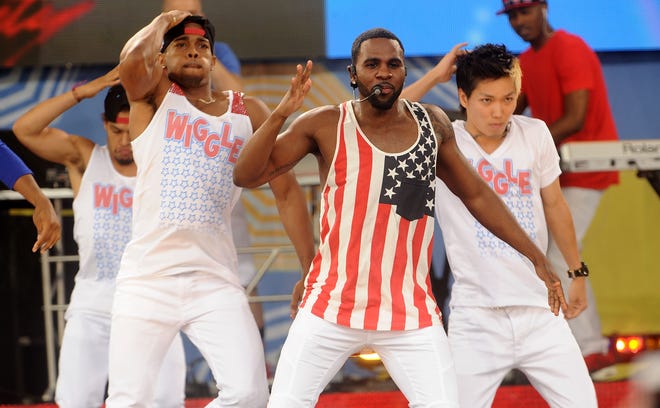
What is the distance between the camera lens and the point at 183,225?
12.7ft

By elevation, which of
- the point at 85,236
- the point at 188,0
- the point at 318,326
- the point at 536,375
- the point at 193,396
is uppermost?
the point at 188,0

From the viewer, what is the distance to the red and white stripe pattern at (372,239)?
11.1ft

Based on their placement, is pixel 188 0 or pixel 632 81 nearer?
pixel 188 0

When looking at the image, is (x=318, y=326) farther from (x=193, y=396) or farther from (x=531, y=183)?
(x=193, y=396)

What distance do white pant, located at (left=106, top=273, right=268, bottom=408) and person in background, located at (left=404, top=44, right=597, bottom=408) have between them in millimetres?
841

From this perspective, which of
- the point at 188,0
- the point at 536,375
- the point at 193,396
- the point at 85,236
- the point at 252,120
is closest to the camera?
the point at 536,375

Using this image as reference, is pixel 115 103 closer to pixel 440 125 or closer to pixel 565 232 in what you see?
pixel 440 125

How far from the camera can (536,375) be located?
385 centimetres

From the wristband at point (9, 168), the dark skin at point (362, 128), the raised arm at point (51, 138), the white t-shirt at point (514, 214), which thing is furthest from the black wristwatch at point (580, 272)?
the raised arm at point (51, 138)

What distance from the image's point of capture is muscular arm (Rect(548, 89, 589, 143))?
19.6ft

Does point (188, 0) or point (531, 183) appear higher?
point (188, 0)

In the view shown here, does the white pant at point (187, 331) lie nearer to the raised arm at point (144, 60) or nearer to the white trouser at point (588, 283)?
the raised arm at point (144, 60)

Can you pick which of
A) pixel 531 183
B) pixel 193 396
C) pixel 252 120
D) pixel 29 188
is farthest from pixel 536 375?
pixel 193 396

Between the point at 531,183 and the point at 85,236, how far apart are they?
239cm
